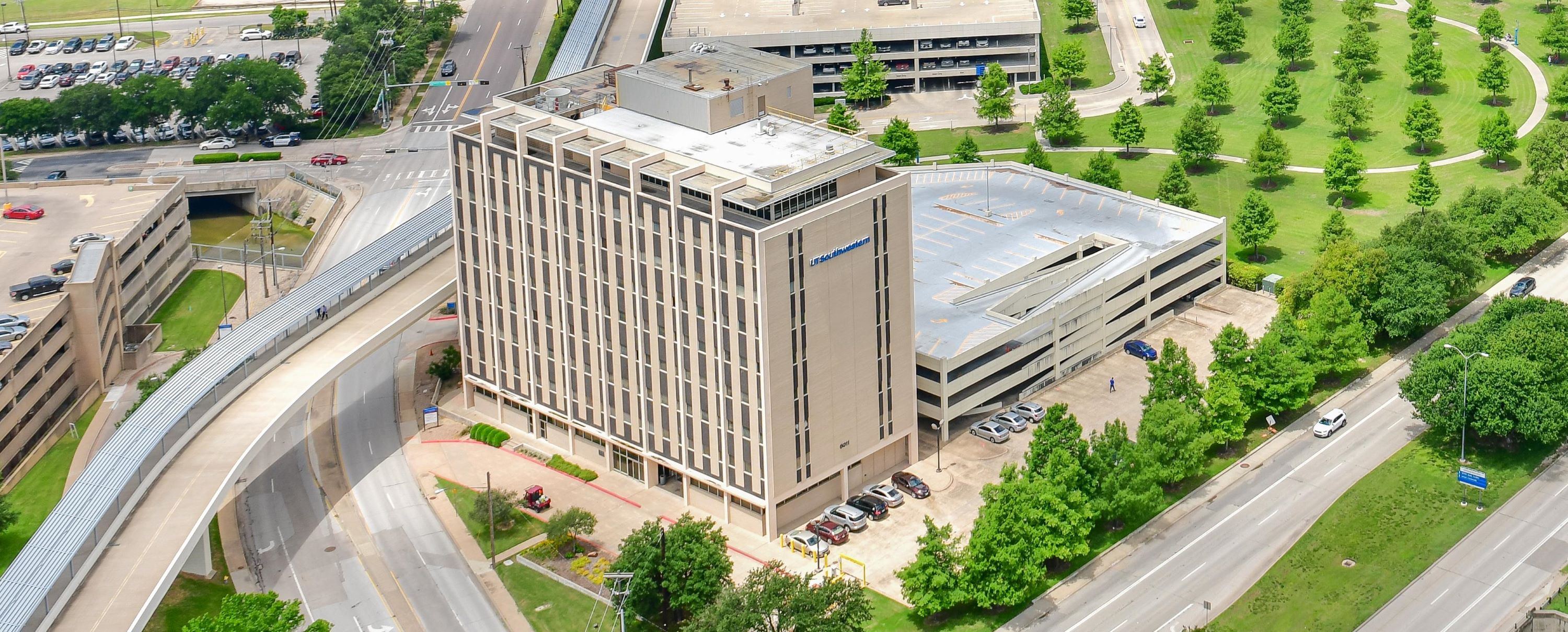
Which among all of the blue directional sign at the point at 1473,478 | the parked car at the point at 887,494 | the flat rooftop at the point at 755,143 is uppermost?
the flat rooftop at the point at 755,143

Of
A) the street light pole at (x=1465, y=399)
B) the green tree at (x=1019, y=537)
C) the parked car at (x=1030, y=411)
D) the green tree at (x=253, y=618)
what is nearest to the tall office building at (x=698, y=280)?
the parked car at (x=1030, y=411)

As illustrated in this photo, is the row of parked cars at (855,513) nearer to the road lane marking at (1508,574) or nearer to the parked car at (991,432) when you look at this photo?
the parked car at (991,432)

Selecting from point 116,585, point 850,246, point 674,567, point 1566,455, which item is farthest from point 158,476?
point 1566,455

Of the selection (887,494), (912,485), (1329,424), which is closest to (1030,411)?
(912,485)

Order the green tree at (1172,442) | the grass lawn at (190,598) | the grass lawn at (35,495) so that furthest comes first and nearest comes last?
the grass lawn at (35,495), the green tree at (1172,442), the grass lawn at (190,598)

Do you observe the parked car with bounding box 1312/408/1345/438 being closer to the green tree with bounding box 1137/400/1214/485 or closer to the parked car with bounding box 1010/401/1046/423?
the green tree with bounding box 1137/400/1214/485

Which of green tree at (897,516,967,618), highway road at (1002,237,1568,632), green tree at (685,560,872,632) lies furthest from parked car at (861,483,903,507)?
green tree at (685,560,872,632)
